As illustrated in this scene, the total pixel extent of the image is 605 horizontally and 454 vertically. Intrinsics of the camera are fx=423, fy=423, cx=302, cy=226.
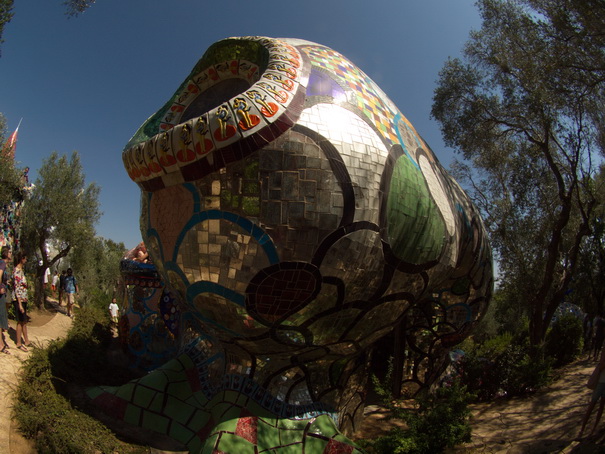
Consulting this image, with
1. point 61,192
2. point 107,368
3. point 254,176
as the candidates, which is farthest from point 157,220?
point 61,192

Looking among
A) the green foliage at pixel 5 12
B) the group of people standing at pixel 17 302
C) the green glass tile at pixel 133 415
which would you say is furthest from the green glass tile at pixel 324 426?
the green foliage at pixel 5 12

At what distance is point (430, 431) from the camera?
13.0 feet

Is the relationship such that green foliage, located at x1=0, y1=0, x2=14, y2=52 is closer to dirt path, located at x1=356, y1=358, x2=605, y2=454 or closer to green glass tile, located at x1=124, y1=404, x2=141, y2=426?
green glass tile, located at x1=124, y1=404, x2=141, y2=426

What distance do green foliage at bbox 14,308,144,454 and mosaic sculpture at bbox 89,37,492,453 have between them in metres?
0.43

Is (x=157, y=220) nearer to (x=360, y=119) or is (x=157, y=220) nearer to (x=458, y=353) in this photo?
(x=360, y=119)

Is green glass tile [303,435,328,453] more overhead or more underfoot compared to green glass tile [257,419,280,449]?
more underfoot

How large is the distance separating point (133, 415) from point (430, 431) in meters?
2.86

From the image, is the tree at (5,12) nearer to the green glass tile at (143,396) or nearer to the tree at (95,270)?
the green glass tile at (143,396)

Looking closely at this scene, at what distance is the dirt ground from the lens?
13.1 ft

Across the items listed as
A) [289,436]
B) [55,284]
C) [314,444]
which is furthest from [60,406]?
[55,284]

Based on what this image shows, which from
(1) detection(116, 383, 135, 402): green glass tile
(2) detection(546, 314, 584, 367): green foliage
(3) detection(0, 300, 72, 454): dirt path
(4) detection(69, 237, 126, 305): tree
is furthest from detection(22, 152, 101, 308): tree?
(2) detection(546, 314, 584, 367): green foliage

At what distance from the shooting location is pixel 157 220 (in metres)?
3.47

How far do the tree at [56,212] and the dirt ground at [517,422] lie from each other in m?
8.37

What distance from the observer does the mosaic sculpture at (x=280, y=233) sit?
2967mm
